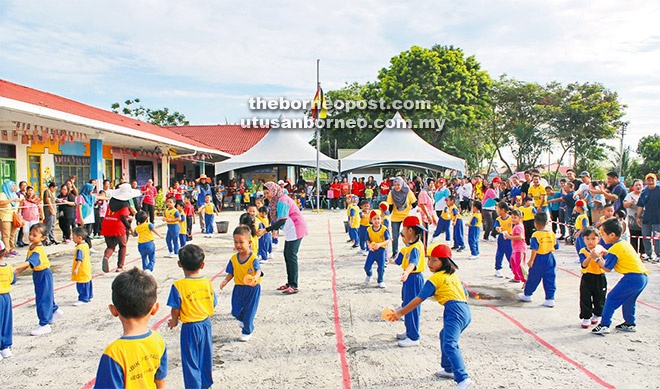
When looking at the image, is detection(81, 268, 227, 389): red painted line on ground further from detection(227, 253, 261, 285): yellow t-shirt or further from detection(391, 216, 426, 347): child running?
detection(391, 216, 426, 347): child running

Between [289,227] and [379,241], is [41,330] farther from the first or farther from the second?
[379,241]

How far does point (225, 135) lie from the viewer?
37.3 meters

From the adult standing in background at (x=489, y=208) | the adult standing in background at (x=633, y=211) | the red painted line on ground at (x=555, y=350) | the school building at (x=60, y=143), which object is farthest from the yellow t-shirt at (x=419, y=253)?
the school building at (x=60, y=143)

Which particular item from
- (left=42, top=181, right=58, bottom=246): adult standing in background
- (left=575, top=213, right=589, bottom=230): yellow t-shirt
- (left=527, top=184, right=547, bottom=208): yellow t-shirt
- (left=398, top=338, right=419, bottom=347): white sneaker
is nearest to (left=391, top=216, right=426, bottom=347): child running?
(left=398, top=338, right=419, bottom=347): white sneaker

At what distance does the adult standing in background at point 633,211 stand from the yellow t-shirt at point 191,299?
30.7 ft

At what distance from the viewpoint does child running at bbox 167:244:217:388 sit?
3.38m

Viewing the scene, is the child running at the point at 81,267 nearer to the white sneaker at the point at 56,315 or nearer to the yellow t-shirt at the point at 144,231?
the white sneaker at the point at 56,315

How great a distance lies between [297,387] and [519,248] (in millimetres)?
4710

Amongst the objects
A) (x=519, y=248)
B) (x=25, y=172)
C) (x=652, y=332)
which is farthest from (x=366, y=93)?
(x=652, y=332)

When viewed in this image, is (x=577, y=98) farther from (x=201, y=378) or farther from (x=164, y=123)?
(x=164, y=123)

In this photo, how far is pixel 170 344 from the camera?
4.72 meters

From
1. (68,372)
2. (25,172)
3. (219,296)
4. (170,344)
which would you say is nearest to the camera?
(68,372)

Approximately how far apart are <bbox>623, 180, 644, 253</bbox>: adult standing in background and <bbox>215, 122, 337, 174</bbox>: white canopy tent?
562 inches

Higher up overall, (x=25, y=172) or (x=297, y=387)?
(x=25, y=172)
